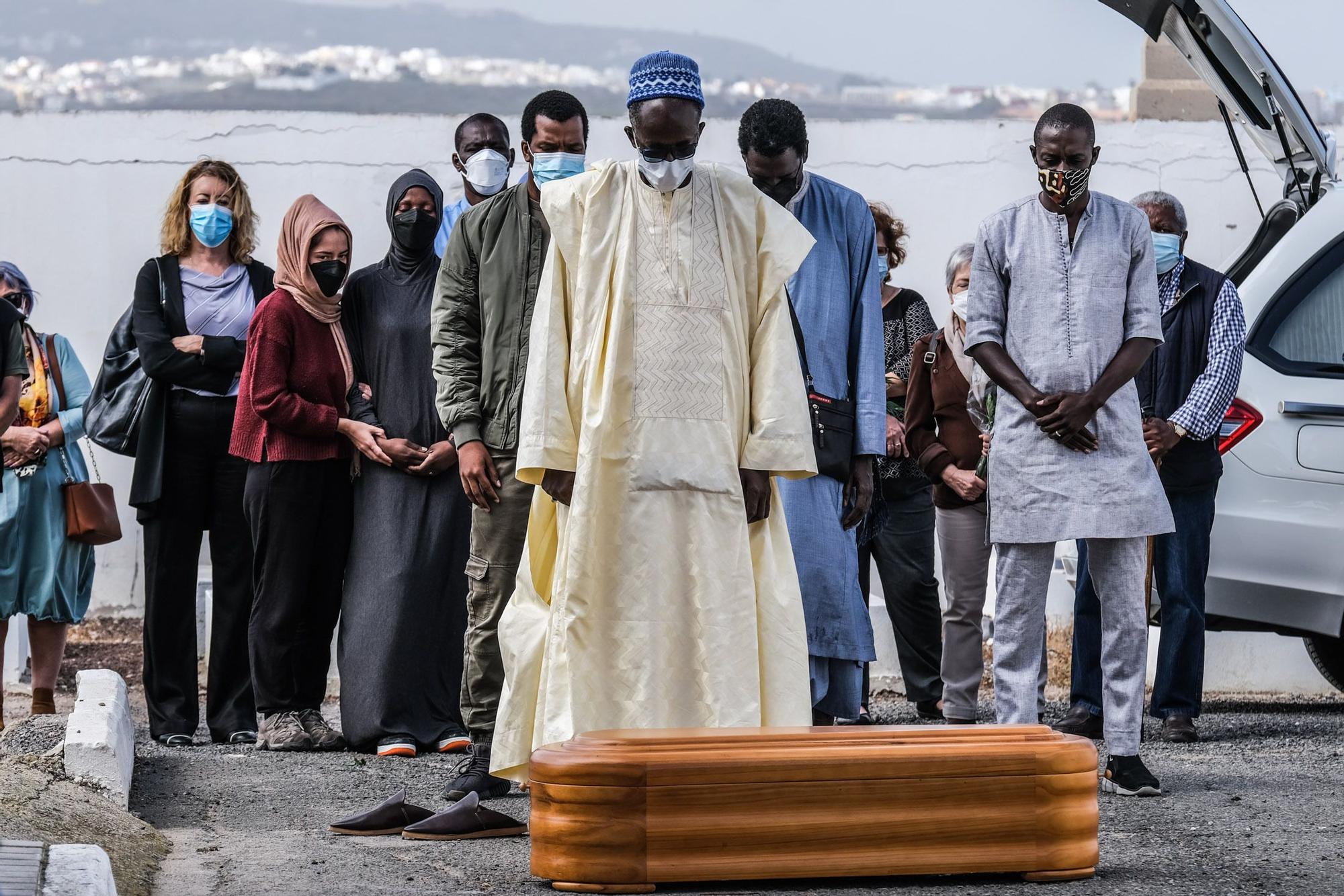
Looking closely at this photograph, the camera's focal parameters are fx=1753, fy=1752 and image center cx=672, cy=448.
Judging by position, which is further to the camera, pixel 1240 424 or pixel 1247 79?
pixel 1247 79

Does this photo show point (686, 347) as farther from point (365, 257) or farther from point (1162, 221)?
point (365, 257)

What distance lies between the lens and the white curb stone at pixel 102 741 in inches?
199

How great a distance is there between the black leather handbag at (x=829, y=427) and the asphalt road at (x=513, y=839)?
3.90 ft

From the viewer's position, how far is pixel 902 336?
24.5ft

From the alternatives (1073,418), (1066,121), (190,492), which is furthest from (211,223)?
(1073,418)

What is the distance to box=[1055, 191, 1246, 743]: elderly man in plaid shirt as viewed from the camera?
6.21 metres

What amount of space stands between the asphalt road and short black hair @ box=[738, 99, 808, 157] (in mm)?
1954

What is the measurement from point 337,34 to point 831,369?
27.9 feet

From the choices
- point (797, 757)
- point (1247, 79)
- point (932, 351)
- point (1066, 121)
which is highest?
point (1247, 79)

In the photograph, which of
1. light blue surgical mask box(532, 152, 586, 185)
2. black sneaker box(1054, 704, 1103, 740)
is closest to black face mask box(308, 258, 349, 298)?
light blue surgical mask box(532, 152, 586, 185)

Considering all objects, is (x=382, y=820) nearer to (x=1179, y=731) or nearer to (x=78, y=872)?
(x=78, y=872)

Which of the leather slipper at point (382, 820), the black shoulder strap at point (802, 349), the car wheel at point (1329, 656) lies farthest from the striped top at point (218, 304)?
the car wheel at point (1329, 656)

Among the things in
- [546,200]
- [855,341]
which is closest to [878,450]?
[855,341]

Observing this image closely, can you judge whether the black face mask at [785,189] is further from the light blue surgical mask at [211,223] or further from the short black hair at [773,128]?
the light blue surgical mask at [211,223]
